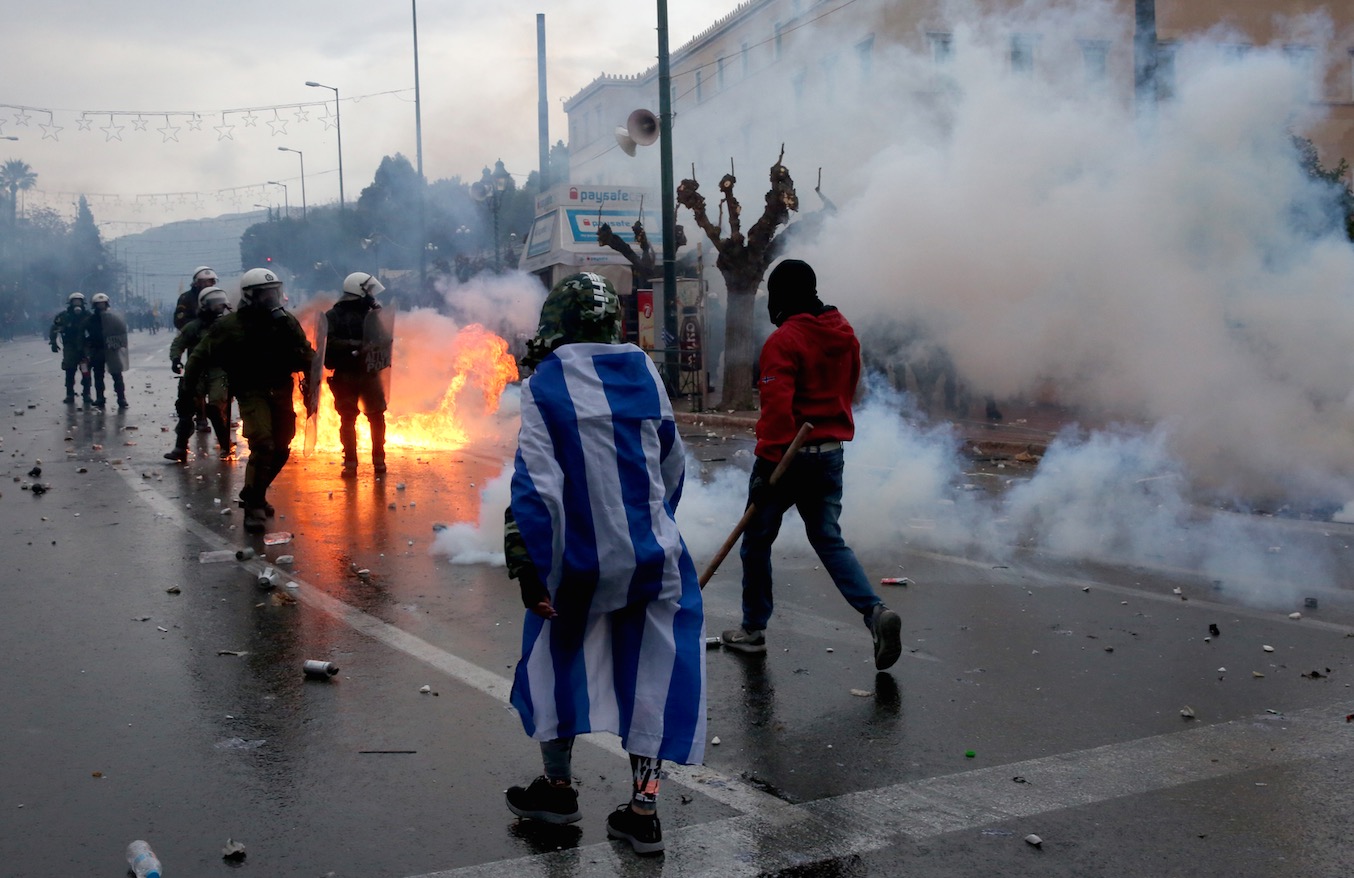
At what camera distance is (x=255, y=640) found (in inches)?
225

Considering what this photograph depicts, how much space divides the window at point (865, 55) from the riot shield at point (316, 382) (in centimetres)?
1051

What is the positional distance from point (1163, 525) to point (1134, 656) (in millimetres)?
3252

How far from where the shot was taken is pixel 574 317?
3.46 metres

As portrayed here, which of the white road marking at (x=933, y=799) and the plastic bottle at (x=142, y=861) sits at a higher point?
the plastic bottle at (x=142, y=861)

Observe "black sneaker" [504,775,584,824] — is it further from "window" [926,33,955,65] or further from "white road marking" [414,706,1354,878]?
"window" [926,33,955,65]

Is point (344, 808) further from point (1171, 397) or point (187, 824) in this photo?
point (1171, 397)

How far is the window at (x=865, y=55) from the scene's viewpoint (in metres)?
19.6

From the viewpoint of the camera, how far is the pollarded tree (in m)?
17.1

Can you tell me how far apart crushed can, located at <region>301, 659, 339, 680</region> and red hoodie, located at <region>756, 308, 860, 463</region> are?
6.71ft

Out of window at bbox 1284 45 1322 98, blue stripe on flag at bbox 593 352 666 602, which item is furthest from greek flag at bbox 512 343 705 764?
window at bbox 1284 45 1322 98

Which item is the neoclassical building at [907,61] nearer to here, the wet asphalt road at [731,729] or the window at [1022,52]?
the window at [1022,52]

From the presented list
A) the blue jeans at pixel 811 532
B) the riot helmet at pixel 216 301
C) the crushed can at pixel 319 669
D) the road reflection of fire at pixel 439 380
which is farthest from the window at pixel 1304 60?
the crushed can at pixel 319 669

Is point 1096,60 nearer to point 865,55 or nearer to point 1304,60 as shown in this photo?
point 1304,60

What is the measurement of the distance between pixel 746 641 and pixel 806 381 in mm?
1229
